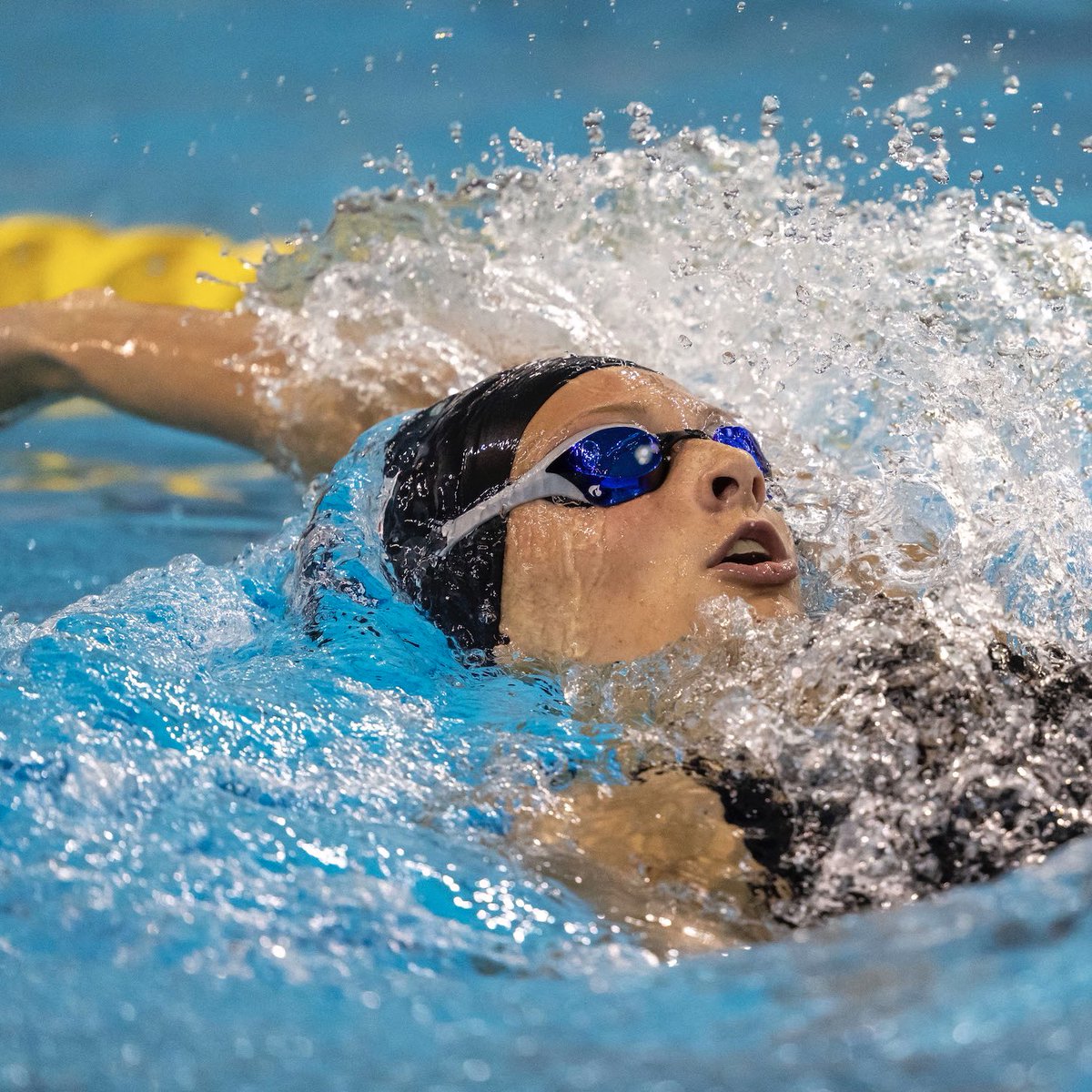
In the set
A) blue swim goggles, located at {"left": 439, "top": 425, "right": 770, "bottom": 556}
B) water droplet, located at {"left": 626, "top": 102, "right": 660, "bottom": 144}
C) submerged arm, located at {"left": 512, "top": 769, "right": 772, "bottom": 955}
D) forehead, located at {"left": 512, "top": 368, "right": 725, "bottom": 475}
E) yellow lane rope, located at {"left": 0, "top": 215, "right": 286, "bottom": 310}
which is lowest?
yellow lane rope, located at {"left": 0, "top": 215, "right": 286, "bottom": 310}

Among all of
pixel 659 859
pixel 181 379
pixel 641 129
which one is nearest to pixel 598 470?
pixel 659 859

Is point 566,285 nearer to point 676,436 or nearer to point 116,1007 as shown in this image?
point 676,436

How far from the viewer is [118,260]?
12.2ft

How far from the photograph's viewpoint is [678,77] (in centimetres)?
398

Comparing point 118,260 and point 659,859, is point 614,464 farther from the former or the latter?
point 118,260

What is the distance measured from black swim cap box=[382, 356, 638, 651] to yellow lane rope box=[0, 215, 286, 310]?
6.98ft

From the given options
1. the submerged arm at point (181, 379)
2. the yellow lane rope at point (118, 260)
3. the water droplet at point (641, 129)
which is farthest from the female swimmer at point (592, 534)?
the yellow lane rope at point (118, 260)

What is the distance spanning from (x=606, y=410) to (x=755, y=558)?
9.8 inches

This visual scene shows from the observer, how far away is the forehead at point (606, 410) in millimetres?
1476

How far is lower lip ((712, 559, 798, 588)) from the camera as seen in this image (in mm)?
1367

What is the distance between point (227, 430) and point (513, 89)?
2.34 meters

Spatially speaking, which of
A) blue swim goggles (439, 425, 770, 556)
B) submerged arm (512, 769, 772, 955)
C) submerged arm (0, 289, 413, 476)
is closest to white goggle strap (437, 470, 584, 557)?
blue swim goggles (439, 425, 770, 556)

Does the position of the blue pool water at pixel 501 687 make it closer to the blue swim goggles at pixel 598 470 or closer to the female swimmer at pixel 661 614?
the female swimmer at pixel 661 614

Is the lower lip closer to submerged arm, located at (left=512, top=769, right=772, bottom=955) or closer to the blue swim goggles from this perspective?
the blue swim goggles
